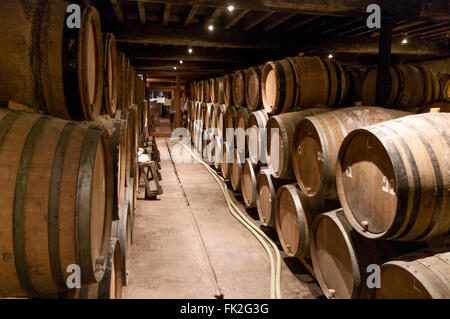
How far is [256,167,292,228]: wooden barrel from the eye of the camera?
4531 millimetres

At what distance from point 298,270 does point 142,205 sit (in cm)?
335

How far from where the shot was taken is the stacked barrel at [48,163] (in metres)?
1.32

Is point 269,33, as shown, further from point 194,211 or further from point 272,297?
point 272,297

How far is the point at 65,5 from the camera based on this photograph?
1805 millimetres

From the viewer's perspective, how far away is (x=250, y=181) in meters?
5.71

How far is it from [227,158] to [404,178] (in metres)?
5.28

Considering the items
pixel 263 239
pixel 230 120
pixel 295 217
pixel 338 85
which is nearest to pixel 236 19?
pixel 338 85

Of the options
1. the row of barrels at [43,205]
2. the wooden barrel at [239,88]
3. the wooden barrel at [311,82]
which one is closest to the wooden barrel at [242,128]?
the wooden barrel at [239,88]

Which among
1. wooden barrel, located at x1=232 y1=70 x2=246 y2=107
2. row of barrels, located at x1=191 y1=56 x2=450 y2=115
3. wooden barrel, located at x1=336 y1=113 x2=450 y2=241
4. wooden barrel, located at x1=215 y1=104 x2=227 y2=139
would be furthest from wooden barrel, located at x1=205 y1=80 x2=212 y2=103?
wooden barrel, located at x1=336 y1=113 x2=450 y2=241

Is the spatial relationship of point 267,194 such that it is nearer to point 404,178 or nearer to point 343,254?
point 343,254

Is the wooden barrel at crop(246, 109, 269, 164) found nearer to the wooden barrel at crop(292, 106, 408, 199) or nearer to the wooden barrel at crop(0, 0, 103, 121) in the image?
the wooden barrel at crop(292, 106, 408, 199)

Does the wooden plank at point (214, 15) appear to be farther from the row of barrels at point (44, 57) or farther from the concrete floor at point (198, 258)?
the concrete floor at point (198, 258)

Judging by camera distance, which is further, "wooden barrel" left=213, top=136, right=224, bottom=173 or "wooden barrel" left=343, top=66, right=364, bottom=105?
"wooden barrel" left=213, top=136, right=224, bottom=173

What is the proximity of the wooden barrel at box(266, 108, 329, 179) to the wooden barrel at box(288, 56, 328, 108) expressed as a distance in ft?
0.94
